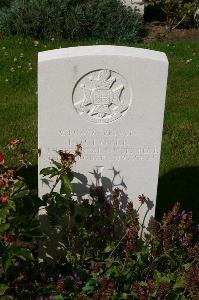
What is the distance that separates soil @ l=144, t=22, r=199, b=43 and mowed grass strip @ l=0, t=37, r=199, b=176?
0.50 m

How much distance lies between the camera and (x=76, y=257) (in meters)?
3.80

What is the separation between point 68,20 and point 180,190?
4.01m

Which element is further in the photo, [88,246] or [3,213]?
[88,246]

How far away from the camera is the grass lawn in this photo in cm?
525

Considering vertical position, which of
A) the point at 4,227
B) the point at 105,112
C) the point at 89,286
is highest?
the point at 105,112

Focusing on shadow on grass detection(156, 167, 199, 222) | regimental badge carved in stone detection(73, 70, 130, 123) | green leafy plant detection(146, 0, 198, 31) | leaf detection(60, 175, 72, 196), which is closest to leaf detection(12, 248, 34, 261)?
leaf detection(60, 175, 72, 196)

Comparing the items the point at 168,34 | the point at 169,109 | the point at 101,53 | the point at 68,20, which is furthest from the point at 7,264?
the point at 168,34

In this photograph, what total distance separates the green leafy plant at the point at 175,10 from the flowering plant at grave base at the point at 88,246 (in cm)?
571

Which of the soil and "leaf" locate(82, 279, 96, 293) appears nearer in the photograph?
"leaf" locate(82, 279, 96, 293)

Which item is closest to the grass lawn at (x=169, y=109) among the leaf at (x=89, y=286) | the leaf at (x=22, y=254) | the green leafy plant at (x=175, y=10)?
the green leafy plant at (x=175, y=10)

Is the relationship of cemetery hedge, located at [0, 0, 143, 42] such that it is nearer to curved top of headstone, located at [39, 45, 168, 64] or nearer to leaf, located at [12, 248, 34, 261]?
curved top of headstone, located at [39, 45, 168, 64]

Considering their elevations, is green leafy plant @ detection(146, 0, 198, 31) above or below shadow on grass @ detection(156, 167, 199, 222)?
above

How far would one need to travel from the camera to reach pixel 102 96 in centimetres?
355

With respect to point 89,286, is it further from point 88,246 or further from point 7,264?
point 7,264
